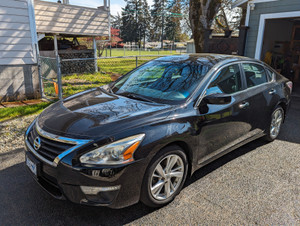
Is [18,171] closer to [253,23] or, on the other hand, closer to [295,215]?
[295,215]

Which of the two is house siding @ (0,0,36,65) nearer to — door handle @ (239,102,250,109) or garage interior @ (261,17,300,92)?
door handle @ (239,102,250,109)

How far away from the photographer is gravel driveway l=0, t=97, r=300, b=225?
2.51 metres

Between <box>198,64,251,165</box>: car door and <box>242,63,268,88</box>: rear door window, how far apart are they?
19 centimetres

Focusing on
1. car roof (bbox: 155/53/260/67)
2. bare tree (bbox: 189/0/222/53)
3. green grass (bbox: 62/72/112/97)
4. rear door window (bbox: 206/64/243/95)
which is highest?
bare tree (bbox: 189/0/222/53)

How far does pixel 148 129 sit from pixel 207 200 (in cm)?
114

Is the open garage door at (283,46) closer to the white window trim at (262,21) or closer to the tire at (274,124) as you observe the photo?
the white window trim at (262,21)

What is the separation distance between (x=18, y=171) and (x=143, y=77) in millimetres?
2198

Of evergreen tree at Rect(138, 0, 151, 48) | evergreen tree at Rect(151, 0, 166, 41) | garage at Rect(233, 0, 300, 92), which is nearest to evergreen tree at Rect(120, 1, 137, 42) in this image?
evergreen tree at Rect(138, 0, 151, 48)

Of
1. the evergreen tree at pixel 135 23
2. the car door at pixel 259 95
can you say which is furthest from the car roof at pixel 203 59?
the evergreen tree at pixel 135 23

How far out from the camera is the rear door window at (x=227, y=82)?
10.5 ft

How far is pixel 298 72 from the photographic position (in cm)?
1126

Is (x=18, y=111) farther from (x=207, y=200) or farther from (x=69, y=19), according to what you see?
(x=69, y=19)

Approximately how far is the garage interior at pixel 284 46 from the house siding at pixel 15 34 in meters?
8.92

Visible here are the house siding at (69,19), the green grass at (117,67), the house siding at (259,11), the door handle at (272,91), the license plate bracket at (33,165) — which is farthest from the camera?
the green grass at (117,67)
